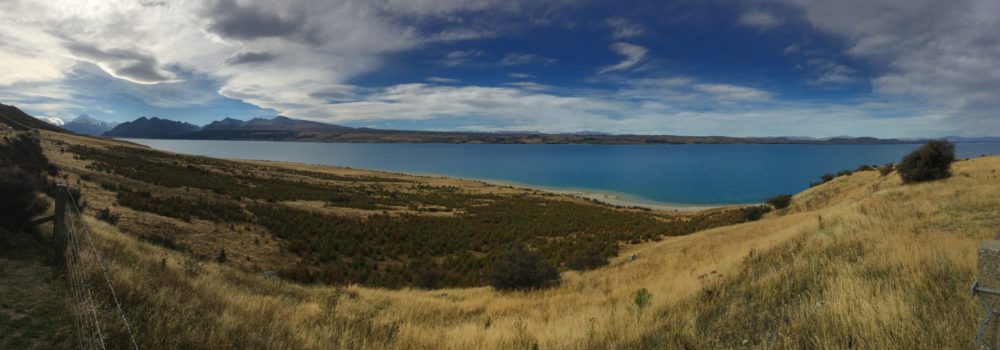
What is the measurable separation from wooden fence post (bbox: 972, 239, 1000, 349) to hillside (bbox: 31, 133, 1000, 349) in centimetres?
72

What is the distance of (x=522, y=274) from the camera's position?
12.8 m

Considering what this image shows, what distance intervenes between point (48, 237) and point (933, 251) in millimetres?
14920

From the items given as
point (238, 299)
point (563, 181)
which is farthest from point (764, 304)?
point (563, 181)

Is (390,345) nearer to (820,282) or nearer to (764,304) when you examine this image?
(764,304)

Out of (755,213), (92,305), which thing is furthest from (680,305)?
(755,213)

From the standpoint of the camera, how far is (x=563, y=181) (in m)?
94.8

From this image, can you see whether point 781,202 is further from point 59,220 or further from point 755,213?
point 59,220

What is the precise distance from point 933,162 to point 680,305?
21.8m

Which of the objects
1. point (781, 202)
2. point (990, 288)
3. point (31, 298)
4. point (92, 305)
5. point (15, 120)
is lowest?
point (781, 202)

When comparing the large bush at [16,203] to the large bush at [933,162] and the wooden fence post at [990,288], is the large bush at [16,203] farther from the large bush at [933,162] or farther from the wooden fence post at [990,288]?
the large bush at [933,162]

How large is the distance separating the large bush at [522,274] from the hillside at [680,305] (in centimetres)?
116

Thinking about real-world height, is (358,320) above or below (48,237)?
below

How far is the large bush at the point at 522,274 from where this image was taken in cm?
1270

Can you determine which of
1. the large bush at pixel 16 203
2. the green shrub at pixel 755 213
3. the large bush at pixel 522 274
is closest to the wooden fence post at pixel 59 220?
the large bush at pixel 16 203
